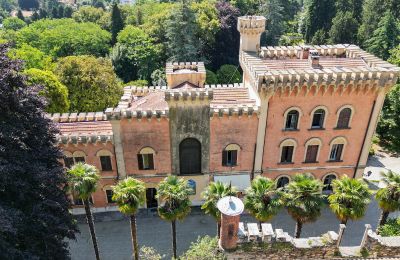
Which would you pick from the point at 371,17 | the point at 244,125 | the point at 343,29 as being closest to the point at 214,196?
the point at 244,125

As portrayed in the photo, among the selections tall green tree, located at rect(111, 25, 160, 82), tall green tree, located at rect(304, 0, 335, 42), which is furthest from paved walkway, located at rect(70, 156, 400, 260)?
tall green tree, located at rect(304, 0, 335, 42)

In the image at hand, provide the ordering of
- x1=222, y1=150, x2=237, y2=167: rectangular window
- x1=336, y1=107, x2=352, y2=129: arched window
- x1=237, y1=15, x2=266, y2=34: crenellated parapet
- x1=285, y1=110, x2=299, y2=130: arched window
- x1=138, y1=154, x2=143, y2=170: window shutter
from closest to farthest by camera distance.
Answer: x1=285, y1=110, x2=299, y2=130: arched window, x1=336, y1=107, x2=352, y2=129: arched window, x1=138, y1=154, x2=143, y2=170: window shutter, x1=222, y1=150, x2=237, y2=167: rectangular window, x1=237, y1=15, x2=266, y2=34: crenellated parapet

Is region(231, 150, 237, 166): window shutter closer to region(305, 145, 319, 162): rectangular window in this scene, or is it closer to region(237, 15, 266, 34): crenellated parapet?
region(305, 145, 319, 162): rectangular window

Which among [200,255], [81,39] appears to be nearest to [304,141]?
[200,255]

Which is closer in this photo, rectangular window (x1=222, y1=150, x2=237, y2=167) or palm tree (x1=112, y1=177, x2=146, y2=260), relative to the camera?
palm tree (x1=112, y1=177, x2=146, y2=260)

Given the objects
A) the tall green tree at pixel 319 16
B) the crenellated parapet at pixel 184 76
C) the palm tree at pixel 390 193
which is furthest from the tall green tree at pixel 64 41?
the palm tree at pixel 390 193

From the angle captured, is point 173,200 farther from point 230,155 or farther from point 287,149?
point 287,149

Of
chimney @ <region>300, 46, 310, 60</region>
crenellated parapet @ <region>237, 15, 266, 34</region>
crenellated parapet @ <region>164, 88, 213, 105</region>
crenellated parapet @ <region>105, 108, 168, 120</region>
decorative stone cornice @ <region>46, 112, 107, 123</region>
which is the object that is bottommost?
decorative stone cornice @ <region>46, 112, 107, 123</region>

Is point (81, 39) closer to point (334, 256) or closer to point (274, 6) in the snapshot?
point (274, 6)
